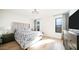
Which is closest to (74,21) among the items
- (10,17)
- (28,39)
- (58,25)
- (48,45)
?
(58,25)

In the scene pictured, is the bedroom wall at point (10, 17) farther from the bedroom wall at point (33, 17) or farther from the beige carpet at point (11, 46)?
the beige carpet at point (11, 46)

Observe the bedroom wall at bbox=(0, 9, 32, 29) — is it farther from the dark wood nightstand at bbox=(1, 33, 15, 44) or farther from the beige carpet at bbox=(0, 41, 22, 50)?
the beige carpet at bbox=(0, 41, 22, 50)

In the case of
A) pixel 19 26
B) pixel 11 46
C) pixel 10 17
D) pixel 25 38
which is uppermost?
pixel 10 17

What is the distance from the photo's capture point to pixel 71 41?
1.09 metres

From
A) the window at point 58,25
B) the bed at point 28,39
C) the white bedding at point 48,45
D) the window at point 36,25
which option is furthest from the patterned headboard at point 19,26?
the window at point 58,25

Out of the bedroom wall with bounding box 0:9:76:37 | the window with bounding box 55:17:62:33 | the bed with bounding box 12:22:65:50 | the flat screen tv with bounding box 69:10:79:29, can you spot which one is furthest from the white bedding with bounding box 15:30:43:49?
the flat screen tv with bounding box 69:10:79:29

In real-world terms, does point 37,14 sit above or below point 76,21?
above

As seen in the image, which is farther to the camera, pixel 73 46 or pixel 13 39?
pixel 13 39

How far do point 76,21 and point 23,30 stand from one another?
76 centimetres

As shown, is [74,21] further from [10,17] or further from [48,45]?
[10,17]
